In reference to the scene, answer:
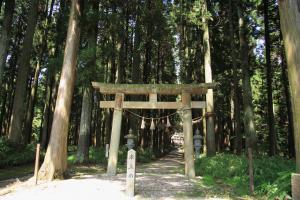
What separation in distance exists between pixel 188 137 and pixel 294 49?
6.47 meters

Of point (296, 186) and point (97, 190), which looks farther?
point (97, 190)

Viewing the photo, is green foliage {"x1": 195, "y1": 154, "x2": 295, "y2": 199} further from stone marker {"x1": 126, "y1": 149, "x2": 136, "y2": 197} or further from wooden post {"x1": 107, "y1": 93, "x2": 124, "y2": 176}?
wooden post {"x1": 107, "y1": 93, "x2": 124, "y2": 176}

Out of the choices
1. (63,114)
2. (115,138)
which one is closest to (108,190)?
(63,114)

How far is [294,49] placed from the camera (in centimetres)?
598

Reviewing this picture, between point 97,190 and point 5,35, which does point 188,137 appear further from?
point 5,35

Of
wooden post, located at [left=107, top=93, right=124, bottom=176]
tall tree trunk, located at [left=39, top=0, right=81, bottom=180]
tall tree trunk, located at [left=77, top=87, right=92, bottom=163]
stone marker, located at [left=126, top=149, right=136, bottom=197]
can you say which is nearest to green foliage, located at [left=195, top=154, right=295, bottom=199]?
stone marker, located at [left=126, top=149, right=136, bottom=197]

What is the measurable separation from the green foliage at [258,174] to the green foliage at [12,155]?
9078 millimetres

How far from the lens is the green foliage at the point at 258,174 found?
6.96 meters

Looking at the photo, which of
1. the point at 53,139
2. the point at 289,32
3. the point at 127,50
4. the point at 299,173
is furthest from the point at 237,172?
the point at 127,50

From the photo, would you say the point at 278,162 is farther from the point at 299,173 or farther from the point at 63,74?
the point at 63,74

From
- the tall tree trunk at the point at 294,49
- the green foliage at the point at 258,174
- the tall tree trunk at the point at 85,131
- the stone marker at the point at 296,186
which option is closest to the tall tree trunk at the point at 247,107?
the green foliage at the point at 258,174

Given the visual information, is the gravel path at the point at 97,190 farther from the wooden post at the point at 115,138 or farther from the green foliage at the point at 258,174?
the wooden post at the point at 115,138

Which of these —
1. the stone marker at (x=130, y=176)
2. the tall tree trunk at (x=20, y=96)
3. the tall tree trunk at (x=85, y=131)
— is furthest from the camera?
the tall tree trunk at (x=20, y=96)

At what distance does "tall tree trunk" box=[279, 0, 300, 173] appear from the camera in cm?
588
